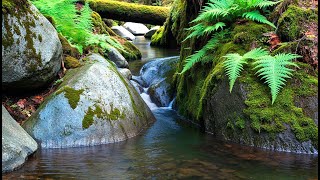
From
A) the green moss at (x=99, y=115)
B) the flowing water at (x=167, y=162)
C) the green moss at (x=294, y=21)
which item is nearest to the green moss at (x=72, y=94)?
the green moss at (x=99, y=115)

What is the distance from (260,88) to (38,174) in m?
3.33

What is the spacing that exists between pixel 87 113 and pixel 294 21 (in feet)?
12.0

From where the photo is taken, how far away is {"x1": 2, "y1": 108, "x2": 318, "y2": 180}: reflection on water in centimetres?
407

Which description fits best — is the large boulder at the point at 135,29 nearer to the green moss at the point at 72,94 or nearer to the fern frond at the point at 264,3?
the fern frond at the point at 264,3

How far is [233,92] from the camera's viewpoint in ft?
17.8

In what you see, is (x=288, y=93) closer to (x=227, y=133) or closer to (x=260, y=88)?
(x=260, y=88)

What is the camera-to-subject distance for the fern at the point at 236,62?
5164 millimetres

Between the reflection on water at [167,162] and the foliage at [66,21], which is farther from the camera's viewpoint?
the foliage at [66,21]

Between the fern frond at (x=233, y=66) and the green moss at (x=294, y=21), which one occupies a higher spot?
the green moss at (x=294, y=21)

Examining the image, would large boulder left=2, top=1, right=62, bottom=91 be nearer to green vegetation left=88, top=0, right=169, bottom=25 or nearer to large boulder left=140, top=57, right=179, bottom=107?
large boulder left=140, top=57, right=179, bottom=107

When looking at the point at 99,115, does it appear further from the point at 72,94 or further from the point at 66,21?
the point at 66,21

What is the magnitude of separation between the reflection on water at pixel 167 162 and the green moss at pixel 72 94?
0.78 meters

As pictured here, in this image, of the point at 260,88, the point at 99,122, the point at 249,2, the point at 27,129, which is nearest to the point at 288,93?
the point at 260,88

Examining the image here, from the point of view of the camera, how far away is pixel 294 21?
18.7 ft
